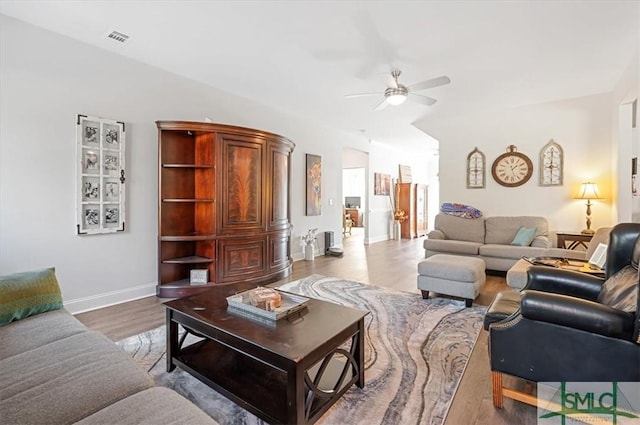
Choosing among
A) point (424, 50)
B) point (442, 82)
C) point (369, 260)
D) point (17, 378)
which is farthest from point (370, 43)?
point (369, 260)

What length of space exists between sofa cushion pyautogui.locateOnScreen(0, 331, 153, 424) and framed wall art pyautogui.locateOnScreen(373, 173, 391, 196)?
301 inches

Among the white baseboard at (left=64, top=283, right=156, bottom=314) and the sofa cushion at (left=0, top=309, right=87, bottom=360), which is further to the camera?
the white baseboard at (left=64, top=283, right=156, bottom=314)

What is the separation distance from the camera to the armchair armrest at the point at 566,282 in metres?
2.12

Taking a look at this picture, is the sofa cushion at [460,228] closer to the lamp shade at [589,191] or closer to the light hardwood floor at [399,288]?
the light hardwood floor at [399,288]

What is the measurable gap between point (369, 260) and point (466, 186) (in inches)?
94.9

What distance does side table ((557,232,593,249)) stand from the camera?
15.1ft

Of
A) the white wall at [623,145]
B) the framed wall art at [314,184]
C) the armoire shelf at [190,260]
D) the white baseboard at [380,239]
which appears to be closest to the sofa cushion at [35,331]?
the armoire shelf at [190,260]

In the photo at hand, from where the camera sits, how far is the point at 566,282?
220 centimetres

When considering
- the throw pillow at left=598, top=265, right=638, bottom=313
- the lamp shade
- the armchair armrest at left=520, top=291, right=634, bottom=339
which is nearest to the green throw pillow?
the armchair armrest at left=520, top=291, right=634, bottom=339

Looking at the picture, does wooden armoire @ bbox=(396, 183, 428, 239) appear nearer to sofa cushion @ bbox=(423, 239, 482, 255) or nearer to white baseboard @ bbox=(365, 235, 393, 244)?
white baseboard @ bbox=(365, 235, 393, 244)

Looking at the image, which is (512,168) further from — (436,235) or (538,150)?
(436,235)

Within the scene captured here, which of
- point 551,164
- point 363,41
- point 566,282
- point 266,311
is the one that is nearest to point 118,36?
point 363,41

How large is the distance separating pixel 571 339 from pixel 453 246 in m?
3.84

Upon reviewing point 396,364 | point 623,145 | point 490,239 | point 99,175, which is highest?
point 623,145
